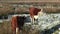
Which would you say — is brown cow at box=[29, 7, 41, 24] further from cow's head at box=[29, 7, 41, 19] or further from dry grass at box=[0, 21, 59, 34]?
dry grass at box=[0, 21, 59, 34]

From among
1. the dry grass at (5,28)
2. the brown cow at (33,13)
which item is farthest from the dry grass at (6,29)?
the brown cow at (33,13)

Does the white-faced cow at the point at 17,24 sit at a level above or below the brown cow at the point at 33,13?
below

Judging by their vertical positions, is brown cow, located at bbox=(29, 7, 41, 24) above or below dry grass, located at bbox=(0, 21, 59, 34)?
above

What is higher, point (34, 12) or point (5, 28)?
point (34, 12)

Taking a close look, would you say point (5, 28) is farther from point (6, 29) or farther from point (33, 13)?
point (33, 13)

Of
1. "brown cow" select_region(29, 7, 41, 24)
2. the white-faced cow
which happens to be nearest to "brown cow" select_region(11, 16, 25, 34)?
the white-faced cow

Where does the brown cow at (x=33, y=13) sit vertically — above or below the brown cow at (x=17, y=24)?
above

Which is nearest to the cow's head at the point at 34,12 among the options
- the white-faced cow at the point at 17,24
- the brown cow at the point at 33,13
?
the brown cow at the point at 33,13

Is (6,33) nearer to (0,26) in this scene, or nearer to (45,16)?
(0,26)

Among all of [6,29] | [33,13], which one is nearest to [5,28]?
[6,29]

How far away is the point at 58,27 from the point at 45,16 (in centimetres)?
13

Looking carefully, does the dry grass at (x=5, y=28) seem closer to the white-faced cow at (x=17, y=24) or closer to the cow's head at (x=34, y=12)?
the white-faced cow at (x=17, y=24)

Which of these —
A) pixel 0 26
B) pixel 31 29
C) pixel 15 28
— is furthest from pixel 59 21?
pixel 0 26

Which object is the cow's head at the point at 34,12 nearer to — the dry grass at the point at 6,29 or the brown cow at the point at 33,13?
the brown cow at the point at 33,13
